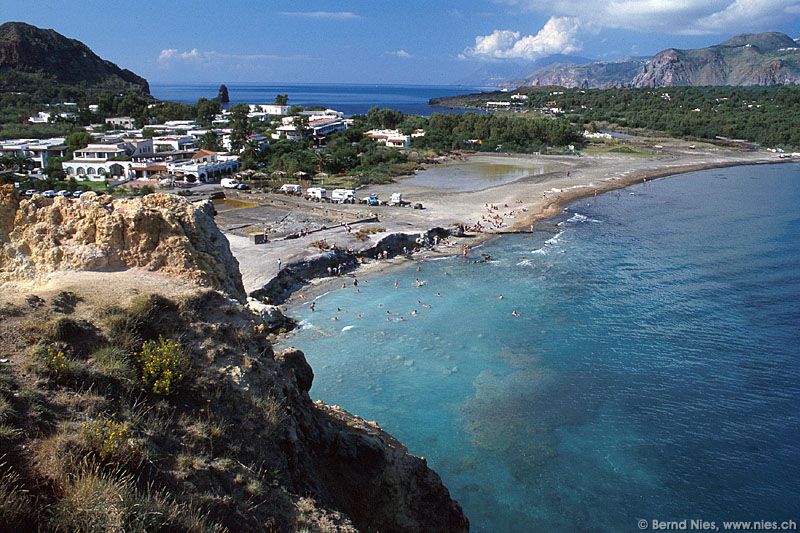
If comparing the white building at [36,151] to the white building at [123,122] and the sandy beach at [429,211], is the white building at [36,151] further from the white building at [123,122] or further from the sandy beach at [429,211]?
the white building at [123,122]

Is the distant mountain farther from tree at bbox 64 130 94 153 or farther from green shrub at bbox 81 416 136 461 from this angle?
green shrub at bbox 81 416 136 461

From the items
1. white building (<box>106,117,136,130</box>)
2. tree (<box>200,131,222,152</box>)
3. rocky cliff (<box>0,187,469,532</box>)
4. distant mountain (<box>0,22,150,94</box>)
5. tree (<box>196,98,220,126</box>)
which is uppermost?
distant mountain (<box>0,22,150,94</box>)

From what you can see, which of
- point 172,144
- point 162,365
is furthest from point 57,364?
point 172,144

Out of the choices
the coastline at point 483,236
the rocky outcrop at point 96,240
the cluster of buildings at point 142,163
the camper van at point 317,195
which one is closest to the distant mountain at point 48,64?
the cluster of buildings at point 142,163

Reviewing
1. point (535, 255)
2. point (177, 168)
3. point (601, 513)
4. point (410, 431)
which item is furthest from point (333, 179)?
point (601, 513)

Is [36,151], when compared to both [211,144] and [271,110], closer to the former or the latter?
[211,144]

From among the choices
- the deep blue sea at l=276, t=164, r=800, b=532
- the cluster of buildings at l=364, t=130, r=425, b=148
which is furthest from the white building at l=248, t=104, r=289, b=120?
the deep blue sea at l=276, t=164, r=800, b=532

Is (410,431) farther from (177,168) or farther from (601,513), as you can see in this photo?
(177,168)
